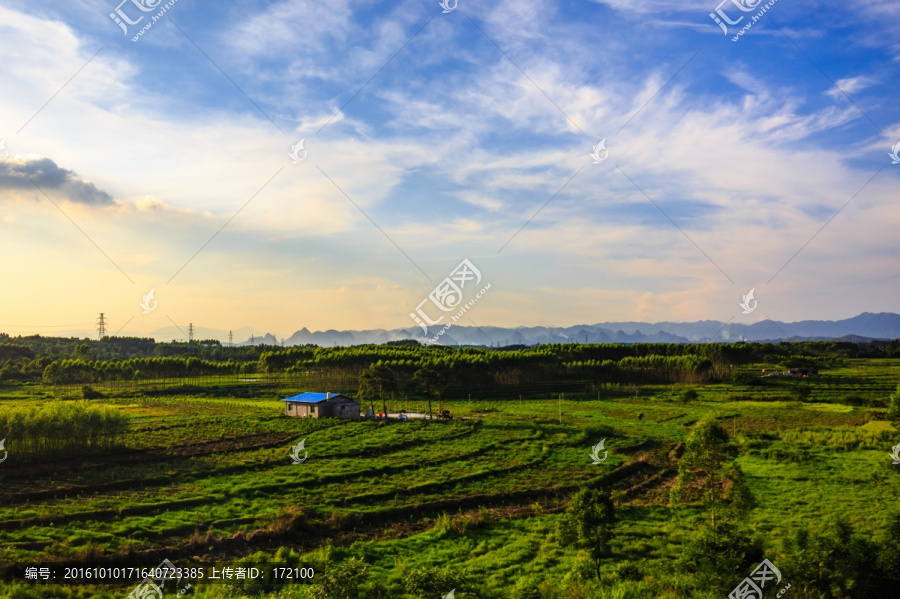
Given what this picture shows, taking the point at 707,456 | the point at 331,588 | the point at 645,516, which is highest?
the point at 707,456

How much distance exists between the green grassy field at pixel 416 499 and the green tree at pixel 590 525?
785 millimetres

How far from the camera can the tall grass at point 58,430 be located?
37.2 metres

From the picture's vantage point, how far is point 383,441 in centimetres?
4516

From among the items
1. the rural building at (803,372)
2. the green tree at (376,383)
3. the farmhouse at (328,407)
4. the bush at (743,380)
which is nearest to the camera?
the farmhouse at (328,407)

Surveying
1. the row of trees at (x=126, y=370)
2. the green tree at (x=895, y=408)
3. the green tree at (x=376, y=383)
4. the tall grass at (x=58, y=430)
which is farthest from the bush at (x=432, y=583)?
the row of trees at (x=126, y=370)

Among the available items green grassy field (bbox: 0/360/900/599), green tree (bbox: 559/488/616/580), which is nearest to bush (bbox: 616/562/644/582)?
green grassy field (bbox: 0/360/900/599)

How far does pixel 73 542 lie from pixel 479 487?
20568 mm

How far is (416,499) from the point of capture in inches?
1184

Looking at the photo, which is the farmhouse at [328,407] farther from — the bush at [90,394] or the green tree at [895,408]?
the green tree at [895,408]

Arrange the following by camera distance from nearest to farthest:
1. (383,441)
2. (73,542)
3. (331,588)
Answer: (331,588), (73,542), (383,441)

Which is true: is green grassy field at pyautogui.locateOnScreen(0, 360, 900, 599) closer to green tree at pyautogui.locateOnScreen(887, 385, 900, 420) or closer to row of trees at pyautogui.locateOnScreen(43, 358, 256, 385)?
green tree at pyautogui.locateOnScreen(887, 385, 900, 420)

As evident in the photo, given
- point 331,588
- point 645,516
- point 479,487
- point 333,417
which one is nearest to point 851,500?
point 645,516

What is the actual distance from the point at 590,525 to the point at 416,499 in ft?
40.0

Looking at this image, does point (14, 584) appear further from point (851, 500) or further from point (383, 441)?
point (851, 500)
